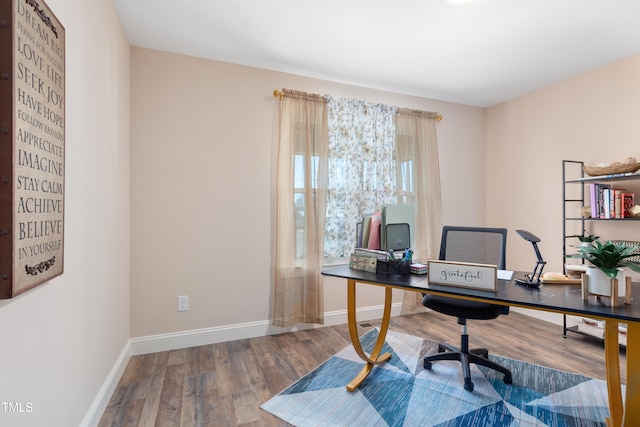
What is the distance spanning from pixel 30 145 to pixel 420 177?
330 centimetres

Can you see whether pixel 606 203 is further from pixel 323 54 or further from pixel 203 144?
pixel 203 144

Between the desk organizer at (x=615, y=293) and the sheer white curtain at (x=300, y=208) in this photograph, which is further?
the sheer white curtain at (x=300, y=208)

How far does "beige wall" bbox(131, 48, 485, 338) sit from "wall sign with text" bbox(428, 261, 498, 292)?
166cm

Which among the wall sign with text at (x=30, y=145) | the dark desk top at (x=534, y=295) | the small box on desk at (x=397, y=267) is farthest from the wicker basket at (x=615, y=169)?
the wall sign with text at (x=30, y=145)

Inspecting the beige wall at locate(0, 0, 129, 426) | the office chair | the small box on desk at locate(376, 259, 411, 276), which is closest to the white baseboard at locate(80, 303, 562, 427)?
A: the beige wall at locate(0, 0, 129, 426)

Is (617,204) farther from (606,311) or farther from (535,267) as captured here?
(606,311)

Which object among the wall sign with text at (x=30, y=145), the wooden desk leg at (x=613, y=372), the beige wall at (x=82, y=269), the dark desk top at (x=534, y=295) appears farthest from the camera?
the wooden desk leg at (x=613, y=372)

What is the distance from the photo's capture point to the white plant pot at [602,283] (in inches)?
51.5

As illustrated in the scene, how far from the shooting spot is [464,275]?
1623mm

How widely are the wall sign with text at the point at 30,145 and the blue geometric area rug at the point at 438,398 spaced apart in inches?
56.8

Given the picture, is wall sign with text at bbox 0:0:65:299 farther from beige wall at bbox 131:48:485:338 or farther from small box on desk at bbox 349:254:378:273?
small box on desk at bbox 349:254:378:273

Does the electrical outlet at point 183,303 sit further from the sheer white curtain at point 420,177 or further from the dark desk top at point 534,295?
the sheer white curtain at point 420,177

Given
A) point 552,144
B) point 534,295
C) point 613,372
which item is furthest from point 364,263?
point 552,144

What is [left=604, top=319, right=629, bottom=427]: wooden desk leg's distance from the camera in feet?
4.44
